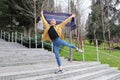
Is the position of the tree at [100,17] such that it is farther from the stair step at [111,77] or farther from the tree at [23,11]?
the stair step at [111,77]

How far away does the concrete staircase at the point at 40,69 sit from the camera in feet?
26.6

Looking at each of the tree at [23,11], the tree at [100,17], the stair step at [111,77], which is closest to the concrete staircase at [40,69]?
the stair step at [111,77]

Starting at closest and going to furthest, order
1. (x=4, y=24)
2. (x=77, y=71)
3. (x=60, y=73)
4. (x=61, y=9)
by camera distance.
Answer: (x=60, y=73) → (x=77, y=71) → (x=4, y=24) → (x=61, y=9)

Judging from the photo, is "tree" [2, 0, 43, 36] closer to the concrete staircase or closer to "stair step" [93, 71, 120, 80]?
the concrete staircase

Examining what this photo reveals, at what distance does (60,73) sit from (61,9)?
21.8m

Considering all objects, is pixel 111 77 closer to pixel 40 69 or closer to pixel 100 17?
pixel 40 69

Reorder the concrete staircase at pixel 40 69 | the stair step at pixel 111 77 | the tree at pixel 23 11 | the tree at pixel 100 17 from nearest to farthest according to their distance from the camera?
the concrete staircase at pixel 40 69 < the stair step at pixel 111 77 < the tree at pixel 23 11 < the tree at pixel 100 17

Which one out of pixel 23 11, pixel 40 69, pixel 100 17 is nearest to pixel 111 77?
pixel 40 69

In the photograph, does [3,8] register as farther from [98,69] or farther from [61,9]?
[98,69]

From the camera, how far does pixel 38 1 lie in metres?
22.3

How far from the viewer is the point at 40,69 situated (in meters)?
9.03

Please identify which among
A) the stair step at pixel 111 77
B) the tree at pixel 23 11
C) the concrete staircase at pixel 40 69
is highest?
the tree at pixel 23 11

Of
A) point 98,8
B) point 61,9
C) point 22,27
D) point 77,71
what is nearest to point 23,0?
point 22,27

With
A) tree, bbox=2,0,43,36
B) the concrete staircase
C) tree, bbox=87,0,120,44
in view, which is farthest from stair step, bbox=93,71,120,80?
tree, bbox=87,0,120,44
